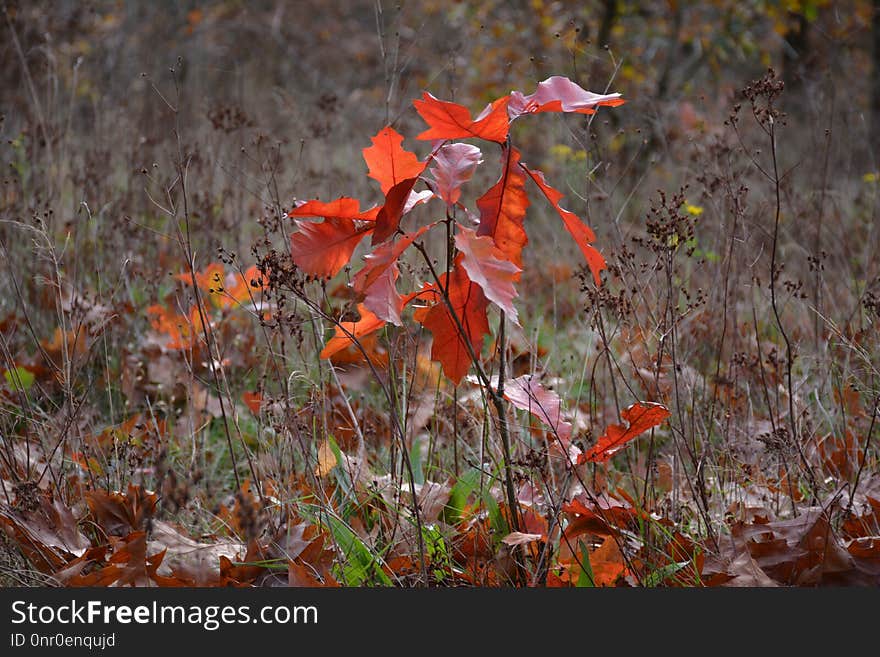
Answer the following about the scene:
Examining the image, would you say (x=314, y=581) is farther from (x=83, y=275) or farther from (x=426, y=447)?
(x=83, y=275)

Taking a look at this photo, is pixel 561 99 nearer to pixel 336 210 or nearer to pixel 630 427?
pixel 336 210

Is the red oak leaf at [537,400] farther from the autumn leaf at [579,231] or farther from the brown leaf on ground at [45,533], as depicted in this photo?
the brown leaf on ground at [45,533]

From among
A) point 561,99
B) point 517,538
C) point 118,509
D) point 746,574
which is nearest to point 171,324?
point 118,509

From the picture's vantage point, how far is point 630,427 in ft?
5.42

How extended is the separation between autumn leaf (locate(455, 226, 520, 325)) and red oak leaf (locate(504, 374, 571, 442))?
1.05ft

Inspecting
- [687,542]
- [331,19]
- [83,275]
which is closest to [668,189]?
[83,275]

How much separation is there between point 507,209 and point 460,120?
0.18 m

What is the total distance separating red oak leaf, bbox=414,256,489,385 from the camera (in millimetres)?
1614

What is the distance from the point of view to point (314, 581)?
1688 mm

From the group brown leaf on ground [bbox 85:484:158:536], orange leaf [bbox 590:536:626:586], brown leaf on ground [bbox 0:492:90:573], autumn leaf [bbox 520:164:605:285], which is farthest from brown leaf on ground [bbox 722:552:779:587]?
brown leaf on ground [bbox 0:492:90:573]

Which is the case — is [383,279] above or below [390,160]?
below

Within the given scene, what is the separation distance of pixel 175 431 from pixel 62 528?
2.75 feet

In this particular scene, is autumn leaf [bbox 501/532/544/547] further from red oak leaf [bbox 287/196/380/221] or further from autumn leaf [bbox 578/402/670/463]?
red oak leaf [bbox 287/196/380/221]

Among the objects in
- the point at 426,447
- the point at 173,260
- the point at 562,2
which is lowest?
the point at 426,447
